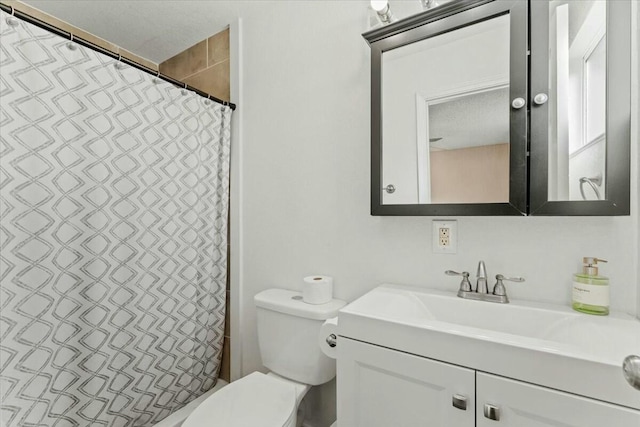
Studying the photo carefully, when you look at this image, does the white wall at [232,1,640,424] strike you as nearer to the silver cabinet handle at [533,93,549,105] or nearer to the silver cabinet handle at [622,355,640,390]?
the silver cabinet handle at [533,93,549,105]

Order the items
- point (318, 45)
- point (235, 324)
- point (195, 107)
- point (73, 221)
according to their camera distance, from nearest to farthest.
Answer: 1. point (73, 221)
2. point (318, 45)
3. point (195, 107)
4. point (235, 324)

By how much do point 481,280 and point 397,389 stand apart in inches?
18.2

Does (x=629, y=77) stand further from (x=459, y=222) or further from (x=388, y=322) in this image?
(x=388, y=322)

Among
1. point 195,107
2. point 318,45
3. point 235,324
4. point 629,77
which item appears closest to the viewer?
point 629,77

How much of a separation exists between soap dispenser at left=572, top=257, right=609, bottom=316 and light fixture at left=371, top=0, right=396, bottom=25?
106 centimetres

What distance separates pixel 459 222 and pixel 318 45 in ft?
3.40

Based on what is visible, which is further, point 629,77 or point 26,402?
point 26,402

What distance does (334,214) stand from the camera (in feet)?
4.53

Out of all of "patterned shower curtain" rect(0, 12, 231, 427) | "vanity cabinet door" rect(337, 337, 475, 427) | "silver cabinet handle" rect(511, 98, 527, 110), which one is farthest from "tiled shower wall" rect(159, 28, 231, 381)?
"silver cabinet handle" rect(511, 98, 527, 110)

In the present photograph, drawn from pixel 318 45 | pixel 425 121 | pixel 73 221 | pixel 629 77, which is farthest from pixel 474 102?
pixel 73 221

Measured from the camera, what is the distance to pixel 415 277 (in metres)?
1.17

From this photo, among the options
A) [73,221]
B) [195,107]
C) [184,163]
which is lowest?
[73,221]

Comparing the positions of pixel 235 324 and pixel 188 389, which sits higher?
pixel 235 324

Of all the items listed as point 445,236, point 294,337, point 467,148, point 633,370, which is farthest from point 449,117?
point 294,337
